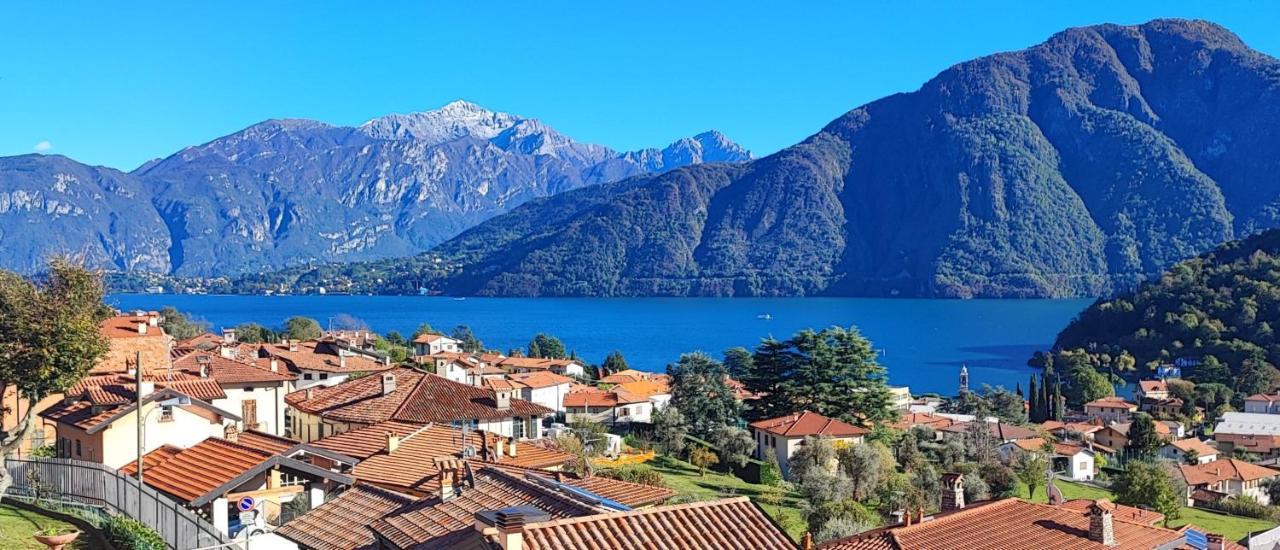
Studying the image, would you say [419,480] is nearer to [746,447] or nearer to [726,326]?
[746,447]

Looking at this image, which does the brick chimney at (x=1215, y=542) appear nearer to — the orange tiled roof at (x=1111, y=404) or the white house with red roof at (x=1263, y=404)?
the orange tiled roof at (x=1111, y=404)

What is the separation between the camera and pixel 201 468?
1398 centimetres

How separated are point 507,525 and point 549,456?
11.5 meters

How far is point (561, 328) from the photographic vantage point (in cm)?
15212

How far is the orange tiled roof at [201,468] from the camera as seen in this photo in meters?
13.3

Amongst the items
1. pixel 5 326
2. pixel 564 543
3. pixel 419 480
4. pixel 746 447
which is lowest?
pixel 746 447

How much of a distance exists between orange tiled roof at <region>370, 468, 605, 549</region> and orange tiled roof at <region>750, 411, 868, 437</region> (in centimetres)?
2023

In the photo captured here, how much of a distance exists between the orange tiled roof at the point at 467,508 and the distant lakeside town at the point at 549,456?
0.11ft

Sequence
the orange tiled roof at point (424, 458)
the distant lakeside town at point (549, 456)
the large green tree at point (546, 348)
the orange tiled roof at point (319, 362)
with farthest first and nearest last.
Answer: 1. the large green tree at point (546, 348)
2. the orange tiled roof at point (319, 362)
3. the orange tiled roof at point (424, 458)
4. the distant lakeside town at point (549, 456)

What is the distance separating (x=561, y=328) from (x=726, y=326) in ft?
91.4

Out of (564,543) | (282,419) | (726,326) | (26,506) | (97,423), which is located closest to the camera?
(564,543)

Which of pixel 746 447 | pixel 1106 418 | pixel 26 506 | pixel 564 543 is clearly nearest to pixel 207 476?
pixel 26 506

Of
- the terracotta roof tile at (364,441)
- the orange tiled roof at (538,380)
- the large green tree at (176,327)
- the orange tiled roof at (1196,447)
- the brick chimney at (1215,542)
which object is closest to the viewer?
the brick chimney at (1215,542)

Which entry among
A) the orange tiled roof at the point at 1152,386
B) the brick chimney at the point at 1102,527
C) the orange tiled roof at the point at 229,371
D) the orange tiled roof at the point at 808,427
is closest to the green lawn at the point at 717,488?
the orange tiled roof at the point at 808,427
